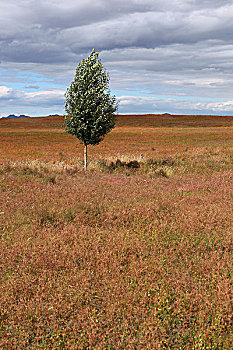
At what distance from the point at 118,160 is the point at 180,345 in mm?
16596

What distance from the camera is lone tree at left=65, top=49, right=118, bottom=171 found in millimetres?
16062

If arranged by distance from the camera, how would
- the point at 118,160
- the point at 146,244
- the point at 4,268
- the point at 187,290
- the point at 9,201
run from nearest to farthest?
the point at 187,290
the point at 4,268
the point at 146,244
the point at 9,201
the point at 118,160

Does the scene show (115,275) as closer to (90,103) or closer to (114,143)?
(90,103)

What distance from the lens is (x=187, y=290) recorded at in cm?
391

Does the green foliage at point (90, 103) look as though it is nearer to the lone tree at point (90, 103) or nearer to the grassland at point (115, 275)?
the lone tree at point (90, 103)

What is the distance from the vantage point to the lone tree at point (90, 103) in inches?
632

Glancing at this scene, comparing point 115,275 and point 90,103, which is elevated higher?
point 90,103

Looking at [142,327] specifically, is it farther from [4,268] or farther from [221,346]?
[4,268]

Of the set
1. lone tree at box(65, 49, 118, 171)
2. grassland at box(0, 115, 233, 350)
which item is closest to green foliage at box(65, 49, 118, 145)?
lone tree at box(65, 49, 118, 171)

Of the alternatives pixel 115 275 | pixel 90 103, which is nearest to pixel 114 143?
pixel 90 103

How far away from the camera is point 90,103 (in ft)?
52.6

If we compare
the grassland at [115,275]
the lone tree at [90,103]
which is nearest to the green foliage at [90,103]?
the lone tree at [90,103]

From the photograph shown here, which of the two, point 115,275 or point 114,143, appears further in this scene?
point 114,143

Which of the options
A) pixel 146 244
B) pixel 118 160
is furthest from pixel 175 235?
pixel 118 160
